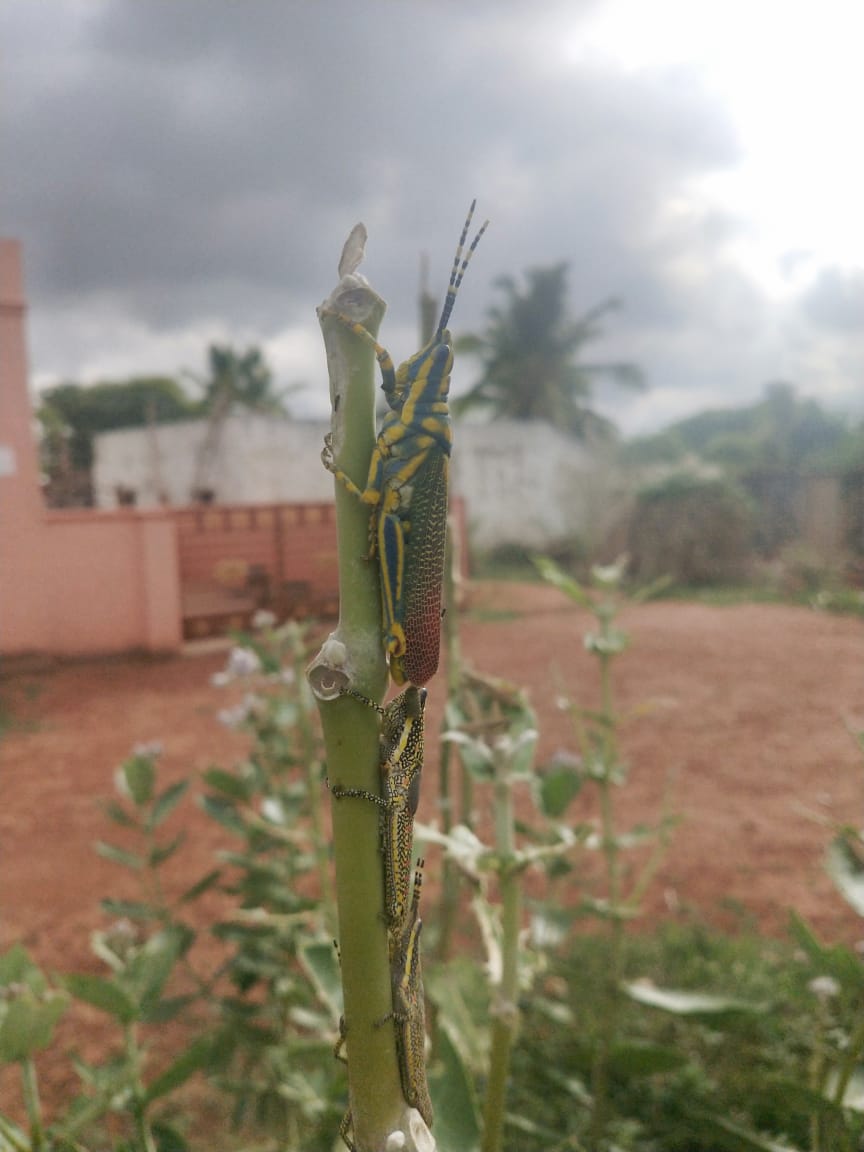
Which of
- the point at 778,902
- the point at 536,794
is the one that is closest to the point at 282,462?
the point at 778,902

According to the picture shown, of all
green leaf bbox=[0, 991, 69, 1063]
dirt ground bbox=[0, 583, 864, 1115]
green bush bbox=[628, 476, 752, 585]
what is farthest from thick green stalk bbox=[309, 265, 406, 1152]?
green bush bbox=[628, 476, 752, 585]

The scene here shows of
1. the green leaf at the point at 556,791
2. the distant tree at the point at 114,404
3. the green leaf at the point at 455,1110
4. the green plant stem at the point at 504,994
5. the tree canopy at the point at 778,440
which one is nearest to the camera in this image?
the green leaf at the point at 455,1110

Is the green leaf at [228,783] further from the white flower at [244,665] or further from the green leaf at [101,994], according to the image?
the green leaf at [101,994]

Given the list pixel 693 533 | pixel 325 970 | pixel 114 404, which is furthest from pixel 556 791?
pixel 114 404

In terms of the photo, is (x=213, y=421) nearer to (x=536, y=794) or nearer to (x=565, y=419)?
(x=565, y=419)

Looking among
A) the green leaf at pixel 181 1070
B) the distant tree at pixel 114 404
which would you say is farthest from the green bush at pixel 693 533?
the distant tree at pixel 114 404
